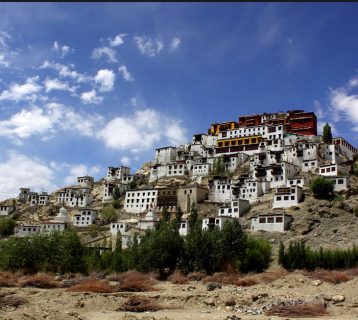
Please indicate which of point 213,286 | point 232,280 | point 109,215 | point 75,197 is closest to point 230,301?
point 213,286

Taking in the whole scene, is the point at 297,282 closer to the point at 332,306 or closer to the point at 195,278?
the point at 332,306

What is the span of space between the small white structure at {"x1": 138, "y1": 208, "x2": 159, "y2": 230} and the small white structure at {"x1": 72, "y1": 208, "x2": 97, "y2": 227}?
12.5 meters

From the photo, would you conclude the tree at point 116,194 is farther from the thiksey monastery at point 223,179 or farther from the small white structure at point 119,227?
the small white structure at point 119,227

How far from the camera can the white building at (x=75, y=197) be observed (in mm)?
101188

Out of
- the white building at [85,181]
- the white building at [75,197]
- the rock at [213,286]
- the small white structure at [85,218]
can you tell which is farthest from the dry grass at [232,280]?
the white building at [85,181]

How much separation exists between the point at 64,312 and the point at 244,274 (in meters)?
23.4

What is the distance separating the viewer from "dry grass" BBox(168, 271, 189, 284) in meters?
39.1

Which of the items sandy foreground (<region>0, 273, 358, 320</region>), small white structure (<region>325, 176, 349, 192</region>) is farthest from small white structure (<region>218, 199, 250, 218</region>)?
sandy foreground (<region>0, 273, 358, 320</region>)

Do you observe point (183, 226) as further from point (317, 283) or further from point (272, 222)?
point (317, 283)

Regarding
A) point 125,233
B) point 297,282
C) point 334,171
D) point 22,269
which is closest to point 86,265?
point 22,269

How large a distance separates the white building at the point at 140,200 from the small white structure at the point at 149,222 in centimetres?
771

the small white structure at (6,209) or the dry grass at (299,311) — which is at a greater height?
the small white structure at (6,209)

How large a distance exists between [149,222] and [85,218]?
16285mm

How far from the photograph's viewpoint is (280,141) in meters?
94.1
